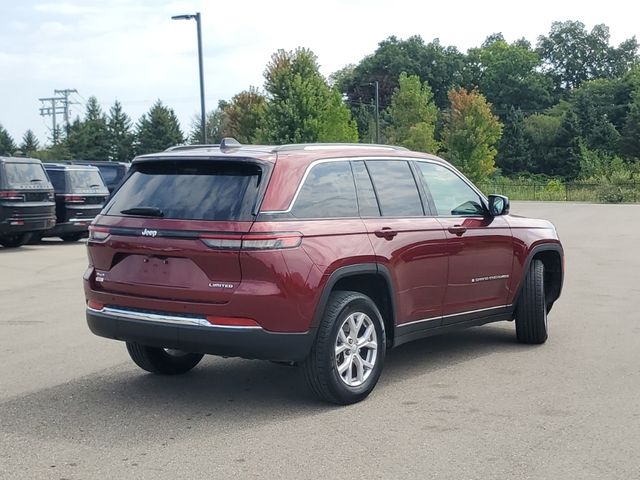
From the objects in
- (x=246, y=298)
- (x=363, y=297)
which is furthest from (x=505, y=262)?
(x=246, y=298)

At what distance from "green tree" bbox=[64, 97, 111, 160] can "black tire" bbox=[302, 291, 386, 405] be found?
261 ft

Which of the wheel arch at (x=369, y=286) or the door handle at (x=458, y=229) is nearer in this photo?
the wheel arch at (x=369, y=286)

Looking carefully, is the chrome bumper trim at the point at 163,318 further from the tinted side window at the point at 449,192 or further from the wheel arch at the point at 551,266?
the wheel arch at the point at 551,266

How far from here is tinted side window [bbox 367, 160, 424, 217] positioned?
646cm

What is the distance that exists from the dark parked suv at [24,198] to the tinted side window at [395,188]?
13.6 metres

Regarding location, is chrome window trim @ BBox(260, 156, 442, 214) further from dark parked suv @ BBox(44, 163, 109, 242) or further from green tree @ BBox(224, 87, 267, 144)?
green tree @ BBox(224, 87, 267, 144)

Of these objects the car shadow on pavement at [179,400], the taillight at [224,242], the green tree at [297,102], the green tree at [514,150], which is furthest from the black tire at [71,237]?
the green tree at [514,150]

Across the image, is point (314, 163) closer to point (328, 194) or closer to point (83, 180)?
point (328, 194)

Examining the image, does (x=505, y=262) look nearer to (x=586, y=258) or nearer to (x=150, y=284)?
(x=150, y=284)

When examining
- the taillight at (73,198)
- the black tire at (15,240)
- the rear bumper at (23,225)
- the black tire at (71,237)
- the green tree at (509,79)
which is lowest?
the black tire at (71,237)

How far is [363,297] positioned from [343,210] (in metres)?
0.62

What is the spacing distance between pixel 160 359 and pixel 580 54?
420 ft

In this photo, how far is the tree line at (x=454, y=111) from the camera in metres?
41.1

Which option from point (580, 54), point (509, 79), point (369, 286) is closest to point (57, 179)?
point (369, 286)
